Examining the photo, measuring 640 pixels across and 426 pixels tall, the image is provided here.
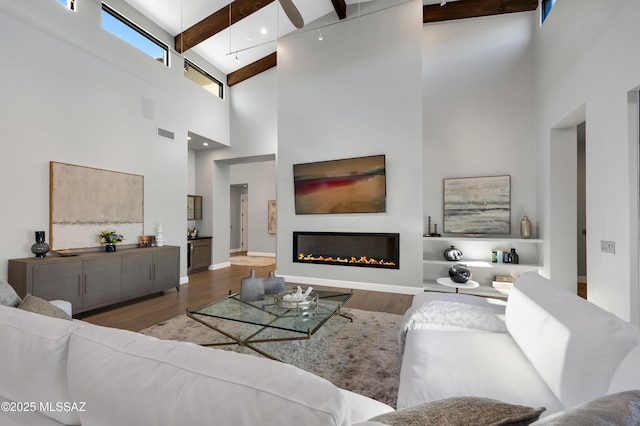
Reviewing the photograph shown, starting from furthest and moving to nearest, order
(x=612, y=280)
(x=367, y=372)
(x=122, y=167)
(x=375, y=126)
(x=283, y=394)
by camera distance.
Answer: (x=375, y=126) → (x=122, y=167) → (x=612, y=280) → (x=367, y=372) → (x=283, y=394)

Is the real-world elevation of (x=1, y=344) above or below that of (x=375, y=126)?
below

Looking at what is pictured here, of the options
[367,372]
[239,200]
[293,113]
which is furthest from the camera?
[239,200]

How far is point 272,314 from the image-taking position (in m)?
2.35

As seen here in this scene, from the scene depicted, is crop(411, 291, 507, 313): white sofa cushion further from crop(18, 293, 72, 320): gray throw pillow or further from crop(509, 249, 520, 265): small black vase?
crop(509, 249, 520, 265): small black vase

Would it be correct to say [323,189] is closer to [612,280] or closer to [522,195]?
[522,195]

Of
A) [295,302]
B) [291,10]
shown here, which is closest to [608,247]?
[295,302]

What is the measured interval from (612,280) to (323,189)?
3.73 metres

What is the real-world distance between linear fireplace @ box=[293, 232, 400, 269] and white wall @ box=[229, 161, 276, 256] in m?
4.22

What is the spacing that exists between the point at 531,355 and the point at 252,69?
270 inches

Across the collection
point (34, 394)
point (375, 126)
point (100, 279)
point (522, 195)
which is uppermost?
point (375, 126)

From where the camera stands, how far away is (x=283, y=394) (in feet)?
1.78

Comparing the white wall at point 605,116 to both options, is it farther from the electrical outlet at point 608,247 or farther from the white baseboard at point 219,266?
the white baseboard at point 219,266

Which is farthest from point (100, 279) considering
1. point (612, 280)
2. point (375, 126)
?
point (612, 280)

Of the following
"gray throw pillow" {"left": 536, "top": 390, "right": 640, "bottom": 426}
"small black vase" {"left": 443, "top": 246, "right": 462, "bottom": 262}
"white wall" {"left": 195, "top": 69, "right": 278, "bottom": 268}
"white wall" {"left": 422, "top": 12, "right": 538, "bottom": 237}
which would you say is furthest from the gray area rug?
"white wall" {"left": 195, "top": 69, "right": 278, "bottom": 268}
